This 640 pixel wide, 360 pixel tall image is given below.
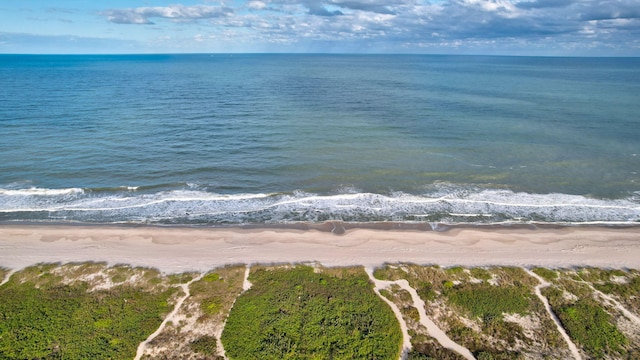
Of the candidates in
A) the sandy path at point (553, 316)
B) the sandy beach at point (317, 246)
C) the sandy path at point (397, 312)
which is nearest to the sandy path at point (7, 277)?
the sandy beach at point (317, 246)

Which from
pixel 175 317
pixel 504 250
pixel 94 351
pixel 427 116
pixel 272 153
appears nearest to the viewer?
pixel 94 351

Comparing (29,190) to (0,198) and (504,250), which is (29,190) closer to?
(0,198)

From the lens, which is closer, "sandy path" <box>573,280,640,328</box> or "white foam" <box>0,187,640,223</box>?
"sandy path" <box>573,280,640,328</box>

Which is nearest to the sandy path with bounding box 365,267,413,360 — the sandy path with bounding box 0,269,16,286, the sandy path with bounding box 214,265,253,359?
the sandy path with bounding box 214,265,253,359

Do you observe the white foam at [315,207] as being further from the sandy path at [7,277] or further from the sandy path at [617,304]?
the sandy path at [617,304]

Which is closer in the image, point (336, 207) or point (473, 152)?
point (336, 207)

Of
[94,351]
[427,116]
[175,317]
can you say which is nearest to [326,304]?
[175,317]

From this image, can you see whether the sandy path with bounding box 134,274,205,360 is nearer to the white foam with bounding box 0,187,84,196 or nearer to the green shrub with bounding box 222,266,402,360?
the green shrub with bounding box 222,266,402,360

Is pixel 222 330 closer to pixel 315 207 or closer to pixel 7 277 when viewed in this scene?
pixel 7 277
